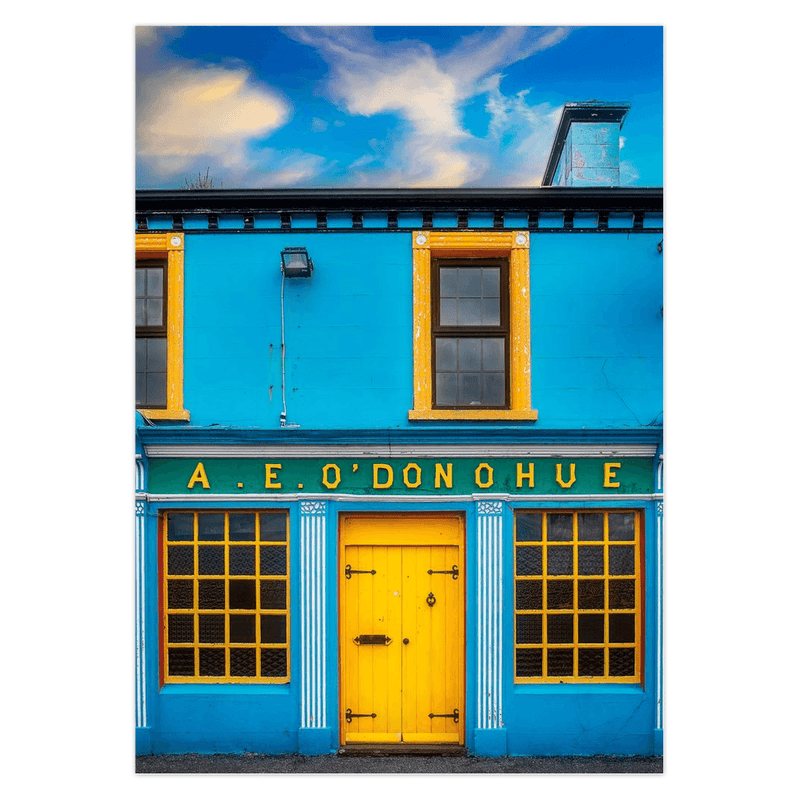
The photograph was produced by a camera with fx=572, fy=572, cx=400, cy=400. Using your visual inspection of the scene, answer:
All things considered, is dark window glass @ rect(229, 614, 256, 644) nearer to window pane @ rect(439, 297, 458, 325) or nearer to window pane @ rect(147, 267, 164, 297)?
window pane @ rect(147, 267, 164, 297)

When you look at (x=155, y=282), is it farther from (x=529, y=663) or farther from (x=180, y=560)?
(x=529, y=663)

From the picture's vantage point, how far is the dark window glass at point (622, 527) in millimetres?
4285

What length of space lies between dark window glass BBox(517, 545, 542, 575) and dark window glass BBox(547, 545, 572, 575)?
3.0 inches

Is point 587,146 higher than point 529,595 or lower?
higher

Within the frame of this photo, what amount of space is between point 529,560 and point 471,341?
169 centimetres

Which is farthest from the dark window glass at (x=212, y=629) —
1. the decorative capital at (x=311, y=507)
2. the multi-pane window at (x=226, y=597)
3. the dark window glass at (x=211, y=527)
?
the decorative capital at (x=311, y=507)

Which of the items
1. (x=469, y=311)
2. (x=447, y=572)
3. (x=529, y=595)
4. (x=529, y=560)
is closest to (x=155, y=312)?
(x=469, y=311)

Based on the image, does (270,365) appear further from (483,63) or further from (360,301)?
(483,63)

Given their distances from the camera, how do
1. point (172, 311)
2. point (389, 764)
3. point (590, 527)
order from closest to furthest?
1. point (389, 764)
2. point (172, 311)
3. point (590, 527)

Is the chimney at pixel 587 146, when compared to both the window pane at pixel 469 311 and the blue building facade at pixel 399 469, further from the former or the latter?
the window pane at pixel 469 311

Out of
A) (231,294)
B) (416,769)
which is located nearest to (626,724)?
(416,769)

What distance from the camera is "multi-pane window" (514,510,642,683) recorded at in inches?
166

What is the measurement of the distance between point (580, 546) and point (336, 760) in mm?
2357

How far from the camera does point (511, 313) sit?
Answer: 14.0 feet
